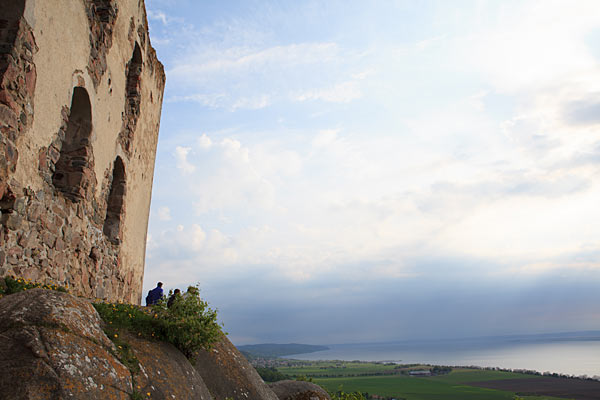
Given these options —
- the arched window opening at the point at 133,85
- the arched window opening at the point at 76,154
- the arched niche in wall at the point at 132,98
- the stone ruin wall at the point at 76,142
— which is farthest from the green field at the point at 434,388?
the arched window opening at the point at 76,154

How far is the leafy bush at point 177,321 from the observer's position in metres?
5.99

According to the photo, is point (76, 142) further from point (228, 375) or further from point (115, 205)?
point (228, 375)

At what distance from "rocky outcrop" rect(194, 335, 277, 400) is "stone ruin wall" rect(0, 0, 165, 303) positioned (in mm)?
3303

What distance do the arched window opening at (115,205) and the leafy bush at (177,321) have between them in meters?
5.14

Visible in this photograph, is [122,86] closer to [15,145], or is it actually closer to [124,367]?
[15,145]

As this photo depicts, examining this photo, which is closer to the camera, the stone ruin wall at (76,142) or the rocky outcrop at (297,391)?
the stone ruin wall at (76,142)

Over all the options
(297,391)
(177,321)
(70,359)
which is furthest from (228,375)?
(70,359)

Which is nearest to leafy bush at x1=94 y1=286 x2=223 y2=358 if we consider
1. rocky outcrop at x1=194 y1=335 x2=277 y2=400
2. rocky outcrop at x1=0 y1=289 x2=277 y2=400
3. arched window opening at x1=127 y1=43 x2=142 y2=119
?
rocky outcrop at x1=0 y1=289 x2=277 y2=400

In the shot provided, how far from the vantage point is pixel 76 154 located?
Result: 8875 mm

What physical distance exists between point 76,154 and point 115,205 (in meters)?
2.78

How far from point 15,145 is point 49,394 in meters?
4.48

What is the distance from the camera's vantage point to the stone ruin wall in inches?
251

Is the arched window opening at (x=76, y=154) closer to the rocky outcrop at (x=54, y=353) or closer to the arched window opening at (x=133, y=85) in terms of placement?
the arched window opening at (x=133, y=85)

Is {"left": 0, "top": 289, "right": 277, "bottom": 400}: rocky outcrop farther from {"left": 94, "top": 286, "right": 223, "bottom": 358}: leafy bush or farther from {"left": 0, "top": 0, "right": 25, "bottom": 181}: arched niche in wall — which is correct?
{"left": 0, "top": 0, "right": 25, "bottom": 181}: arched niche in wall
